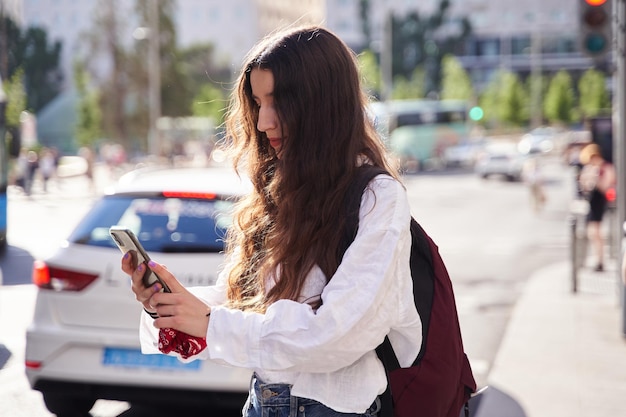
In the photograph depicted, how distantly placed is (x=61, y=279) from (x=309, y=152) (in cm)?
333

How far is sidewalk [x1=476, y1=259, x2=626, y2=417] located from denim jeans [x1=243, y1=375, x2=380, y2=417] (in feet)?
12.5

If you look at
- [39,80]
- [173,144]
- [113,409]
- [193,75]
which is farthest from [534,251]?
[193,75]

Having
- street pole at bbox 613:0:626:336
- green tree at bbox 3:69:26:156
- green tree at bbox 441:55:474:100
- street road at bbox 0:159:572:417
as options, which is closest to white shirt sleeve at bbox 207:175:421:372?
street road at bbox 0:159:572:417

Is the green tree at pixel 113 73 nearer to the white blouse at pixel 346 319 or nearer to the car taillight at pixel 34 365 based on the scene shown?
the car taillight at pixel 34 365

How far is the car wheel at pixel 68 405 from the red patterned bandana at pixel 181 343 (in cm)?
314

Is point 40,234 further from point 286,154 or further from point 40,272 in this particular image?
point 286,154

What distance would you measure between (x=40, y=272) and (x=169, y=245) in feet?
2.27

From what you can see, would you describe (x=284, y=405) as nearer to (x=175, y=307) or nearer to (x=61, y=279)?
(x=175, y=307)

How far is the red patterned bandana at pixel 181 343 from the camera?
2.11 m

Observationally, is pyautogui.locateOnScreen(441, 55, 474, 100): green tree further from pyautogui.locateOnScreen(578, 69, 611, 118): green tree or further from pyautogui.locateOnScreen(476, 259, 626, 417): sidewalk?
pyautogui.locateOnScreen(476, 259, 626, 417): sidewalk

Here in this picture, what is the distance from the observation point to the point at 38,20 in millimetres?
19578

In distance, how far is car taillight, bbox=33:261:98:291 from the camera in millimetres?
5051

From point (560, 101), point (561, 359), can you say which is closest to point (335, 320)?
point (561, 359)

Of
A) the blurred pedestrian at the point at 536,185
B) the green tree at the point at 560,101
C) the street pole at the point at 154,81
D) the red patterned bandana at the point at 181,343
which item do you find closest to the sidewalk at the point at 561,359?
the red patterned bandana at the point at 181,343
